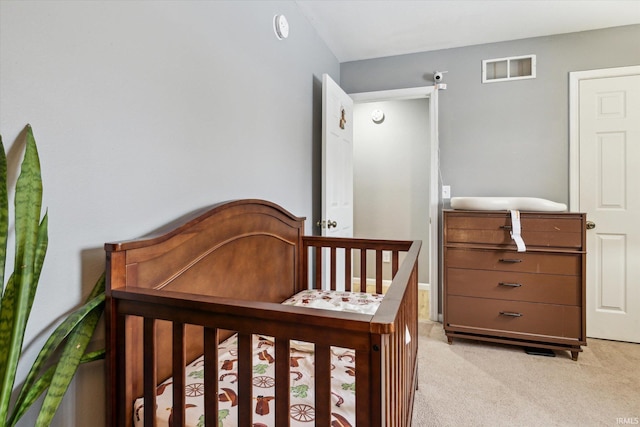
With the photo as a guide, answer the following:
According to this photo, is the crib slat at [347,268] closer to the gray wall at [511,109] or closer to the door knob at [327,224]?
the door knob at [327,224]

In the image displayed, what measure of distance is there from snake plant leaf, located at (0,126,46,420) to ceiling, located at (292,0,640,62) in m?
2.06

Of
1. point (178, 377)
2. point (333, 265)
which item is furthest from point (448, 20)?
point (178, 377)

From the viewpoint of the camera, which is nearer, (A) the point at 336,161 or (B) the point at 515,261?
(B) the point at 515,261

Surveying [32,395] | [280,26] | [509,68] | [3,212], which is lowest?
[32,395]

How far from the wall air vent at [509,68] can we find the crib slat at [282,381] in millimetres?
2938

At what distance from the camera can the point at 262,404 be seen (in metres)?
0.97

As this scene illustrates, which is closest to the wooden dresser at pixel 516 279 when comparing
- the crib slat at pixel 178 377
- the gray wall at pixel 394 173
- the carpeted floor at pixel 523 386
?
the carpeted floor at pixel 523 386

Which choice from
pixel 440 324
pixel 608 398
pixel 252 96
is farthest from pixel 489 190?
pixel 252 96

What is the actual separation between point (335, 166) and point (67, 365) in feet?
6.86

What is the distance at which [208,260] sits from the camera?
4.36ft

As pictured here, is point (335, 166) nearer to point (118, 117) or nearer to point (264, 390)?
point (118, 117)

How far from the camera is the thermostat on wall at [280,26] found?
6.57 feet

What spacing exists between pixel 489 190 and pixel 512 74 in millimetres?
964

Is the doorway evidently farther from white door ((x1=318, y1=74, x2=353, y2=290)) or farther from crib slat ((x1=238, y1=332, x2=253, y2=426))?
crib slat ((x1=238, y1=332, x2=253, y2=426))
